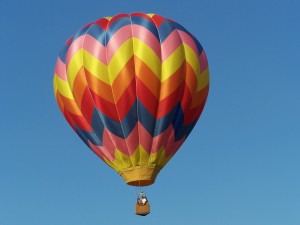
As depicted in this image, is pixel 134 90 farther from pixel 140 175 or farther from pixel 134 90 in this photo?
pixel 140 175

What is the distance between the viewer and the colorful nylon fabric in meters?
29.0

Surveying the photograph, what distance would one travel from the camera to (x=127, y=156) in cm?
2917

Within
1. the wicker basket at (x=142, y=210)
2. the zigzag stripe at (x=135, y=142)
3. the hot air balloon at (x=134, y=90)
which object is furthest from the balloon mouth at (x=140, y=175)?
the wicker basket at (x=142, y=210)

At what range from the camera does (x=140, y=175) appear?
29.0 m

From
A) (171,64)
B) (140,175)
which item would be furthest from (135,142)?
(171,64)

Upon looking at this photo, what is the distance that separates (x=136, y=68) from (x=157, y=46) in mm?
903

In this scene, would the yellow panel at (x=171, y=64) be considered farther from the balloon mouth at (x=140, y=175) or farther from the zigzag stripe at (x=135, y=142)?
the balloon mouth at (x=140, y=175)

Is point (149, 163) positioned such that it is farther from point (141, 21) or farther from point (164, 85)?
point (141, 21)

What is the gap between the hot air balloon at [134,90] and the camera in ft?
95.2

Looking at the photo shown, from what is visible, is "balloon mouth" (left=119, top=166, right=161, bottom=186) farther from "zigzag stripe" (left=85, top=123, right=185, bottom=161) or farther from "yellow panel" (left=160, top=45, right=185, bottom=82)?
"yellow panel" (left=160, top=45, right=185, bottom=82)

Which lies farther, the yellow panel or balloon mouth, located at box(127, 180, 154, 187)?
the yellow panel

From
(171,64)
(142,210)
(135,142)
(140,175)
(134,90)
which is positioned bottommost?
(142,210)

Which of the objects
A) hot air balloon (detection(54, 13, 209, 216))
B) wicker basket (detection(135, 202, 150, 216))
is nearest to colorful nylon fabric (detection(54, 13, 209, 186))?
hot air balloon (detection(54, 13, 209, 216))

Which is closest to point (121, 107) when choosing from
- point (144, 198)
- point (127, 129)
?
point (127, 129)
